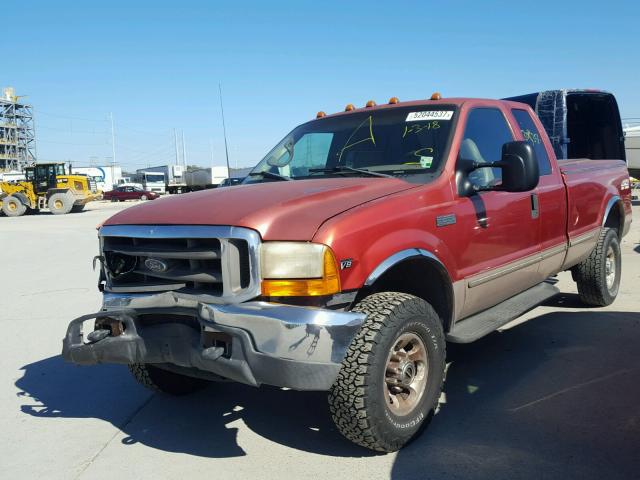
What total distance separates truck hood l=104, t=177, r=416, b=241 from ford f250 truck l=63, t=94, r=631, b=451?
11 mm

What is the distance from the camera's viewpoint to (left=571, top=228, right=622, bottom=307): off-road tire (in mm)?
5691

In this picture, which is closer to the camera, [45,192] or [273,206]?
[273,206]

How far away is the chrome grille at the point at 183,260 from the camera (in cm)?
281

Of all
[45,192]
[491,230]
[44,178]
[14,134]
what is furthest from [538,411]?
[14,134]

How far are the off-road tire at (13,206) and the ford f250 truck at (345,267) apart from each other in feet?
94.8

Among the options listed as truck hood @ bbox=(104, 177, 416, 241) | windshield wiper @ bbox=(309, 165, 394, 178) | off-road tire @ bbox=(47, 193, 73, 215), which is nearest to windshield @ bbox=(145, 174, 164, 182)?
off-road tire @ bbox=(47, 193, 73, 215)

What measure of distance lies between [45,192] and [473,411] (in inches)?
1189

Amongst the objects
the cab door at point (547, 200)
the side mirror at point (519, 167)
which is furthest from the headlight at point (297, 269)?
the cab door at point (547, 200)

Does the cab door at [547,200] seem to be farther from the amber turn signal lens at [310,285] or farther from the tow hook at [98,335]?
the tow hook at [98,335]

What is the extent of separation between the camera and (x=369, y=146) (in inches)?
164

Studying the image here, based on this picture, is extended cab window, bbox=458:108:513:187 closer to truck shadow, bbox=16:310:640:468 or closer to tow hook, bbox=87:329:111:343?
truck shadow, bbox=16:310:640:468

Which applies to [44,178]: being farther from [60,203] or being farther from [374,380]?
[374,380]

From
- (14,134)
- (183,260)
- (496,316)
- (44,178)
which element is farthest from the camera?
(14,134)

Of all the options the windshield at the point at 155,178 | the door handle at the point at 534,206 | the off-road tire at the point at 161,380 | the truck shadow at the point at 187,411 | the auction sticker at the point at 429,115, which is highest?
the windshield at the point at 155,178
